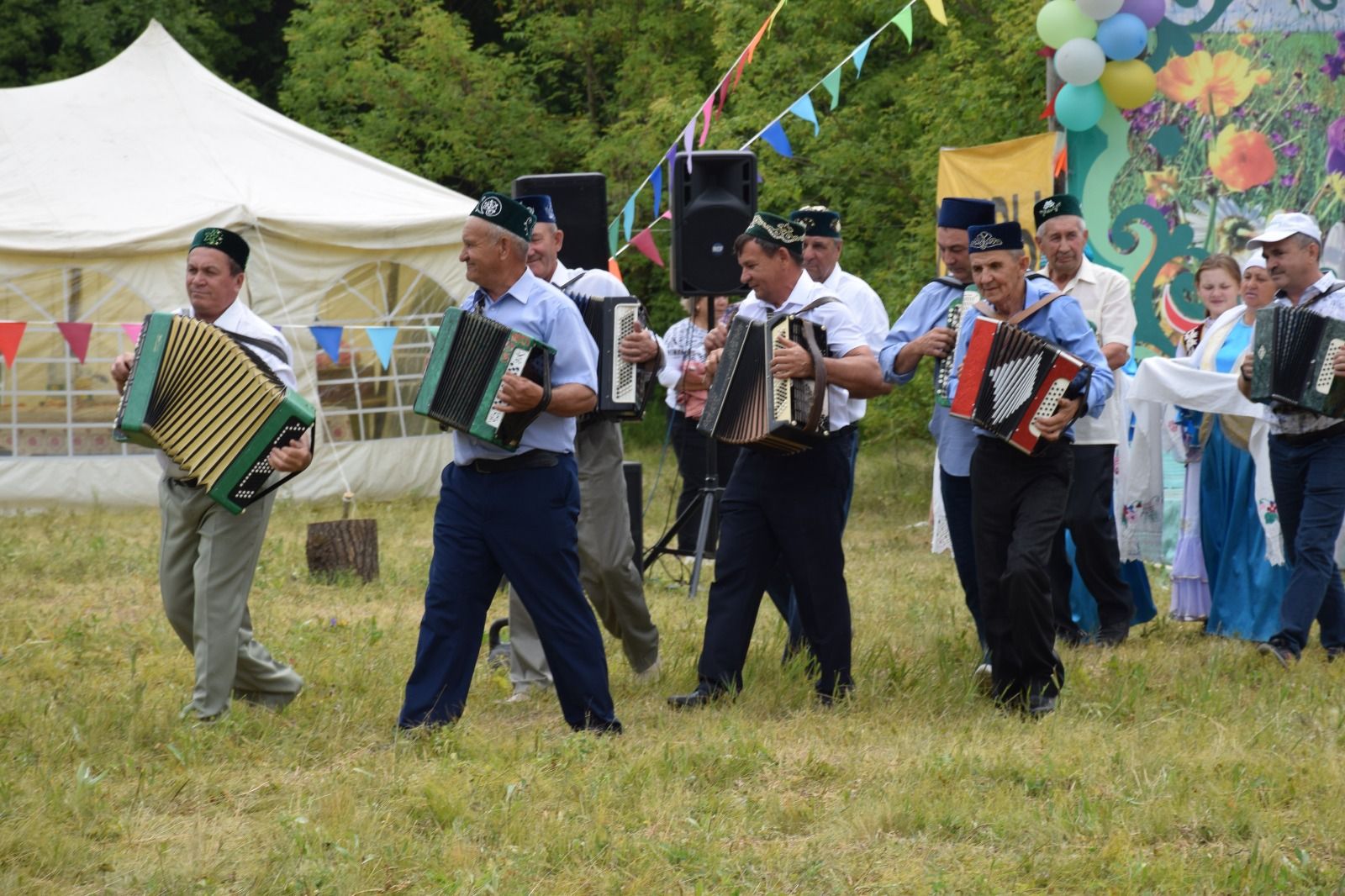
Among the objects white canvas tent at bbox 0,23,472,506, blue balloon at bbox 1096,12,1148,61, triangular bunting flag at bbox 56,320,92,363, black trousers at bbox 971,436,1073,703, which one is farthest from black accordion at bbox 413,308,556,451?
white canvas tent at bbox 0,23,472,506

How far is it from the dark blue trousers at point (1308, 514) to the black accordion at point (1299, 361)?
0.25 meters

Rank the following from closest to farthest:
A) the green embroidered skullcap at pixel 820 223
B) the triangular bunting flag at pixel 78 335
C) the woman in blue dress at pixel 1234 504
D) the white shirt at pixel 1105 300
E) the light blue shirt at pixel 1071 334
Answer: the light blue shirt at pixel 1071 334 < the green embroidered skullcap at pixel 820 223 < the white shirt at pixel 1105 300 < the woman in blue dress at pixel 1234 504 < the triangular bunting flag at pixel 78 335

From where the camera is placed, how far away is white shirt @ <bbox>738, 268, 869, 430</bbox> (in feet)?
20.9

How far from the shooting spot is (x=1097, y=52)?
1114 centimetres

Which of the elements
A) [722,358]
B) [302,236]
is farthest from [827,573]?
[302,236]

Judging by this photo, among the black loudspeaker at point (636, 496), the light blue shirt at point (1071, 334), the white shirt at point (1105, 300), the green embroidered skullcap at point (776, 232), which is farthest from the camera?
the black loudspeaker at point (636, 496)

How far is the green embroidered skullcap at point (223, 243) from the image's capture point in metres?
6.20

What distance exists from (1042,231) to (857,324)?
5.61 feet

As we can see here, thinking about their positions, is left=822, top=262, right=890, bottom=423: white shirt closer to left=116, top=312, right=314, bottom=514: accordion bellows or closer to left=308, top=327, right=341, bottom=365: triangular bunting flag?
left=116, top=312, right=314, bottom=514: accordion bellows

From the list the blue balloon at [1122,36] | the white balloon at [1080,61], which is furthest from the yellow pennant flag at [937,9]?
the blue balloon at [1122,36]

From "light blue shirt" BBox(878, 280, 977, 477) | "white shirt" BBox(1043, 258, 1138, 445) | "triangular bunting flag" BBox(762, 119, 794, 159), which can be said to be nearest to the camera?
"light blue shirt" BBox(878, 280, 977, 477)

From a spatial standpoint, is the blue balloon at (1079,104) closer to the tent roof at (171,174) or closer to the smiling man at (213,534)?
the tent roof at (171,174)

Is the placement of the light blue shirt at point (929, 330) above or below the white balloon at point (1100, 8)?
below

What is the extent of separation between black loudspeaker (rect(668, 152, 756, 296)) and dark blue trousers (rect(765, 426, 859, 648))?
2.04 metres
